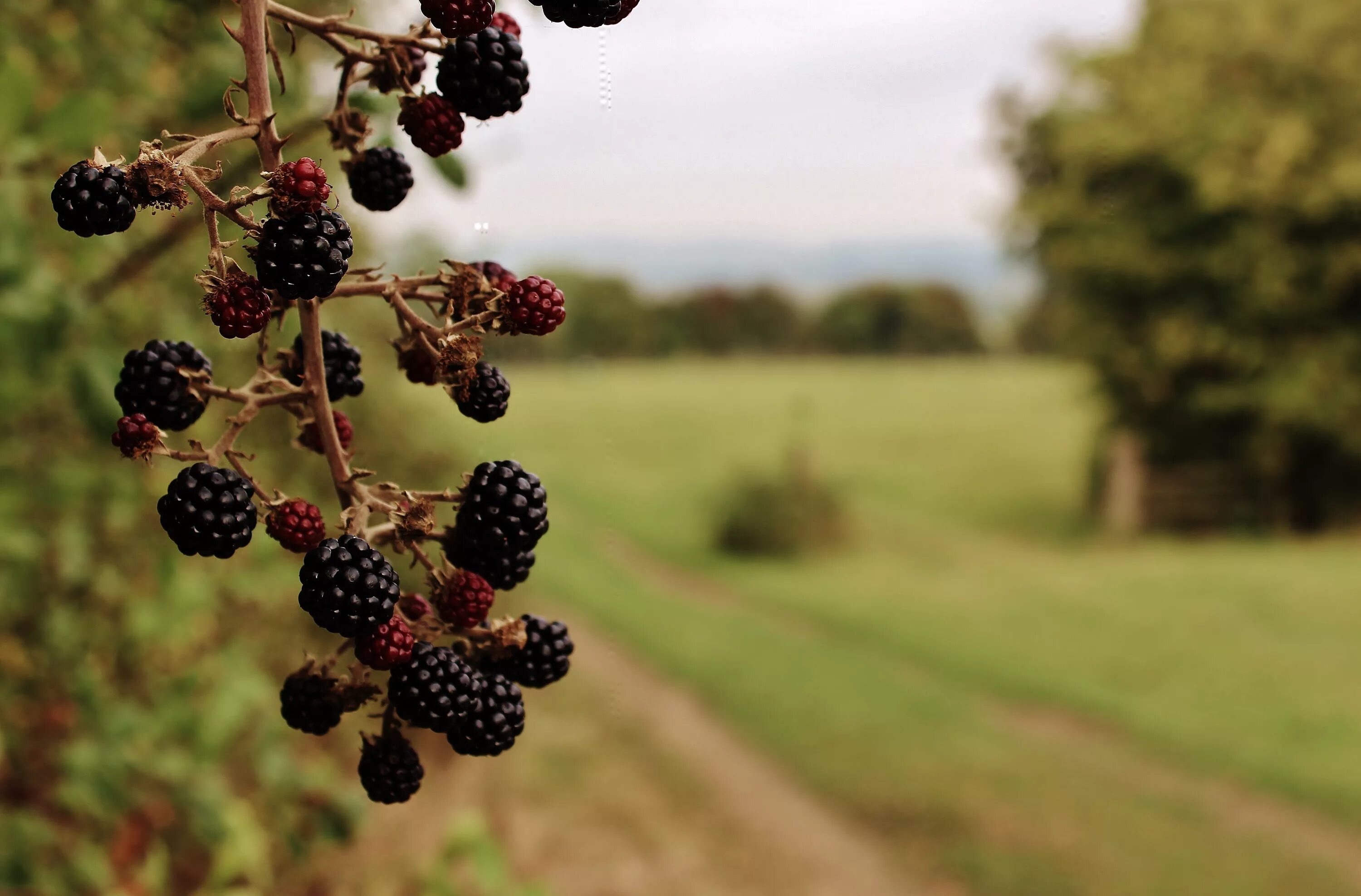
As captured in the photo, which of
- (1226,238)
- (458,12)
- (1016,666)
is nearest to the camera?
(458,12)

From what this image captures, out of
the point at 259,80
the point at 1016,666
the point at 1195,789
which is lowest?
the point at 1195,789

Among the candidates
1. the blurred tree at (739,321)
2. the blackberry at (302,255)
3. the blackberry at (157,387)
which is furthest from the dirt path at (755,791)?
the blurred tree at (739,321)

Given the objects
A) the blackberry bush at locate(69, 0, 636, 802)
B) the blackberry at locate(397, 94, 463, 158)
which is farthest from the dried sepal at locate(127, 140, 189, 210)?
the blackberry at locate(397, 94, 463, 158)

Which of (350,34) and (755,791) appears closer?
(350,34)

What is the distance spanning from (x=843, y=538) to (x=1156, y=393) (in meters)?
7.62

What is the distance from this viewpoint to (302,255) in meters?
0.89

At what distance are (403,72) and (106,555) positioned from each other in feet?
15.8

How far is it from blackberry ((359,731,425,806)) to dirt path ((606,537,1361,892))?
39.8ft

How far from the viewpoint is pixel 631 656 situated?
18.4 metres

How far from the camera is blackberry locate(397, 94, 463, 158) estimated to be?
1.14 meters

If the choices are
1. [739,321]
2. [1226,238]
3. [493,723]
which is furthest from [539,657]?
[739,321]

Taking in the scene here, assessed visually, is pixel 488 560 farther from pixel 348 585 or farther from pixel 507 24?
pixel 507 24

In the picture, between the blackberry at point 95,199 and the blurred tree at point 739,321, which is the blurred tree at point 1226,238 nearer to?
the blackberry at point 95,199

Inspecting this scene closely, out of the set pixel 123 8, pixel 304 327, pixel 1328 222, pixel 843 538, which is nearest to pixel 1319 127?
pixel 1328 222
